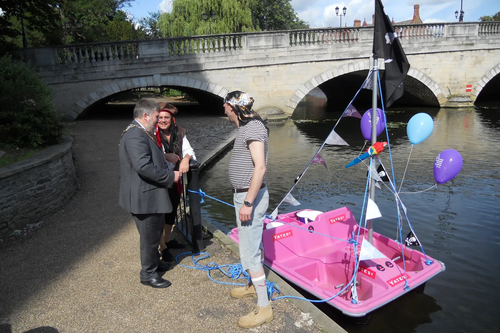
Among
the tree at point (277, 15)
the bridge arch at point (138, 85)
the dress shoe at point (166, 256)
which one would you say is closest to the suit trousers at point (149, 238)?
the dress shoe at point (166, 256)

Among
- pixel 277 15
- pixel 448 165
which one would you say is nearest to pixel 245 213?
pixel 448 165

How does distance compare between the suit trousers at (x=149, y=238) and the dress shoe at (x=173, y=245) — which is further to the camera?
the dress shoe at (x=173, y=245)

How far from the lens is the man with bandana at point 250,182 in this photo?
282cm

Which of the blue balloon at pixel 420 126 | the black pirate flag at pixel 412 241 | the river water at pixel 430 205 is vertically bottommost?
the river water at pixel 430 205

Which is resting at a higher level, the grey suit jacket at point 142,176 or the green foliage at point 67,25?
the green foliage at point 67,25

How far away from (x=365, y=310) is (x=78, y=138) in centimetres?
1105

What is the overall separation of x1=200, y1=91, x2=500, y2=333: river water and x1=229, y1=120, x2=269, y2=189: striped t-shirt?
184 cm

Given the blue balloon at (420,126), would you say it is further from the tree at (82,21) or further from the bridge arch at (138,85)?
the tree at (82,21)

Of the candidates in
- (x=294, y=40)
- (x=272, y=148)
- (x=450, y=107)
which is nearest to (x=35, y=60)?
(x=272, y=148)

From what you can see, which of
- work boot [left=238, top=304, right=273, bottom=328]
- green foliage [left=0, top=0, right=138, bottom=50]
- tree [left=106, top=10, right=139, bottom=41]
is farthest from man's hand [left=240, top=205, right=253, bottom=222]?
tree [left=106, top=10, right=139, bottom=41]

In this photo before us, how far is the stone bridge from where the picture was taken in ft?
52.8

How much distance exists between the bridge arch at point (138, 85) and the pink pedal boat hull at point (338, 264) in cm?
1293

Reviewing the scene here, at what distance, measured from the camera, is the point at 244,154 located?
294 centimetres

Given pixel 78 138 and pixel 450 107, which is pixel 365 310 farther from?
pixel 450 107
